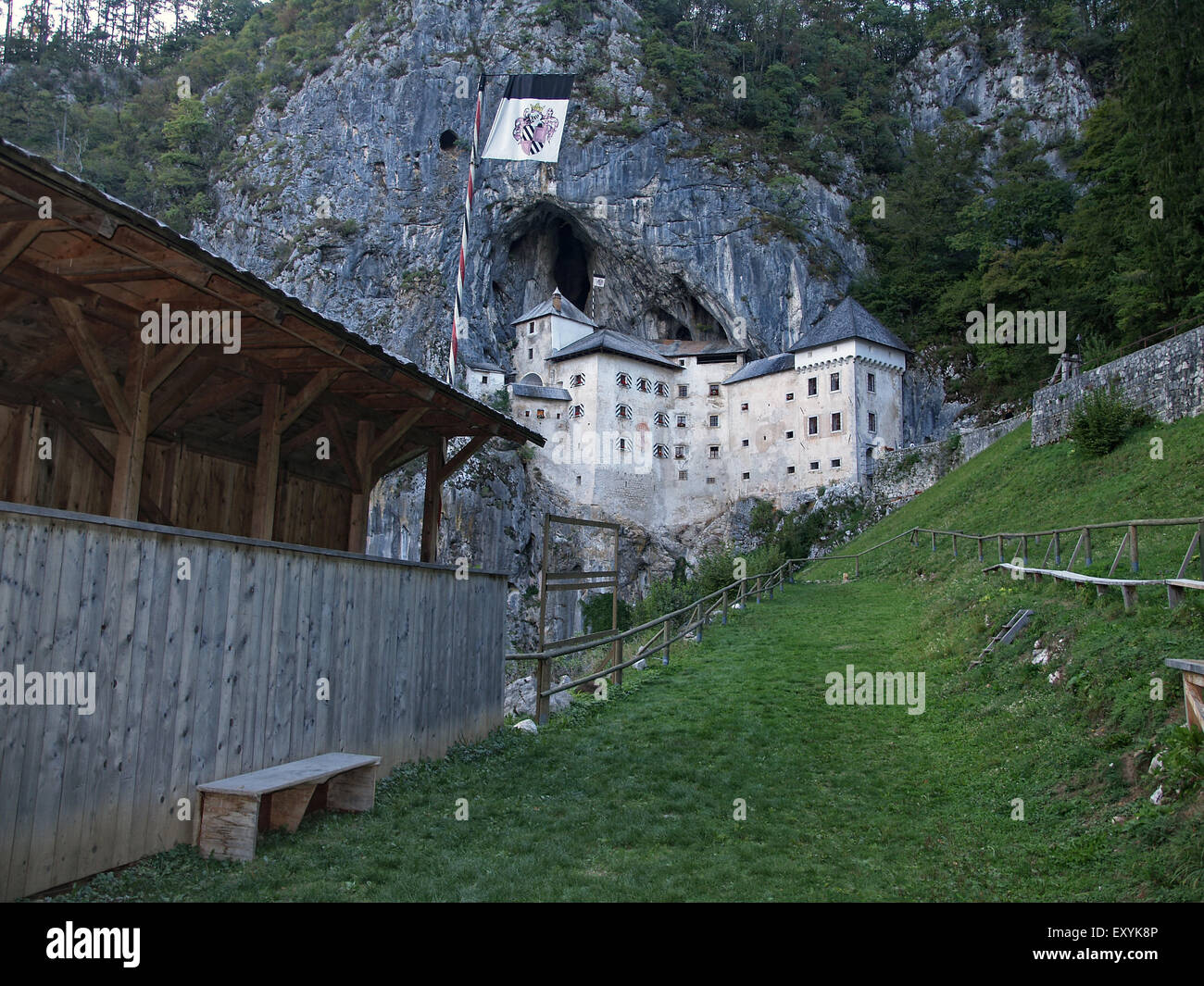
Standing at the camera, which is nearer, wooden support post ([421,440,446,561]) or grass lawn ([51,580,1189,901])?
grass lawn ([51,580,1189,901])

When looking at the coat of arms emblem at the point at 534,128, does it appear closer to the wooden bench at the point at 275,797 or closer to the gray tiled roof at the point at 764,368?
the gray tiled roof at the point at 764,368

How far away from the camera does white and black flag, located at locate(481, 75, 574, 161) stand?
138 ft

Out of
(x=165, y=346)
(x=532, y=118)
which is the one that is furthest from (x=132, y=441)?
(x=532, y=118)

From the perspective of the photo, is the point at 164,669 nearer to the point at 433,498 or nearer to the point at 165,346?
the point at 165,346

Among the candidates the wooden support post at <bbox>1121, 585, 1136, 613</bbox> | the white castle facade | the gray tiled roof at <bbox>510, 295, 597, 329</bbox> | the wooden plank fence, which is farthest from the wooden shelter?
the gray tiled roof at <bbox>510, 295, 597, 329</bbox>

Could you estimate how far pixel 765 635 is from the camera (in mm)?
20172

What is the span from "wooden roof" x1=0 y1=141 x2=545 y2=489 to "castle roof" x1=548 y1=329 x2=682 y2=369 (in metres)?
49.4

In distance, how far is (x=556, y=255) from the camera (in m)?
69.1

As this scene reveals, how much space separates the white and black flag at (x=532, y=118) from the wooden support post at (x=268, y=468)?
36893 mm

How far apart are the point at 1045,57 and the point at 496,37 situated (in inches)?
1753

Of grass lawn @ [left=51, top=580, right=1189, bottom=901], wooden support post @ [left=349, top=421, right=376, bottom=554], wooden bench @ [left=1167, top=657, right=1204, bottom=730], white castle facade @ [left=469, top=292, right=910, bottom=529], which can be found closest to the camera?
grass lawn @ [left=51, top=580, right=1189, bottom=901]

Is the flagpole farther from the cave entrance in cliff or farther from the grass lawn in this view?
the grass lawn
